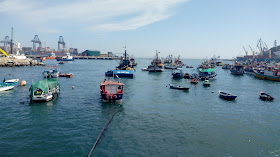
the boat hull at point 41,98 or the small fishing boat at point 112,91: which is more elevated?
the small fishing boat at point 112,91

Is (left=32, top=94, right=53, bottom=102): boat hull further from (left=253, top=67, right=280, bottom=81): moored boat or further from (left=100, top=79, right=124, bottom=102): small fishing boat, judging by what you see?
(left=253, top=67, right=280, bottom=81): moored boat

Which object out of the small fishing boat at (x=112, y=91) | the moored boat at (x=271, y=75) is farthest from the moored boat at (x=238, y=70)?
the small fishing boat at (x=112, y=91)

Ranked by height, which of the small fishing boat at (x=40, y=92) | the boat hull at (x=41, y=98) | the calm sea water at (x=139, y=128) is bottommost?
the calm sea water at (x=139, y=128)

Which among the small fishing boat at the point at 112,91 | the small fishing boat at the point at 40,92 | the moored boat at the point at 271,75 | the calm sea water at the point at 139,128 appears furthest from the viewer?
the moored boat at the point at 271,75

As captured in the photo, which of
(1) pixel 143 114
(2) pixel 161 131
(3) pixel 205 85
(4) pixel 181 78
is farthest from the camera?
(4) pixel 181 78

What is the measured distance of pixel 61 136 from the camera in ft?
79.5

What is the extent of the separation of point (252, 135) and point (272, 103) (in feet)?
86.3

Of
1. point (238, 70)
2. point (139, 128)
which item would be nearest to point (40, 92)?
point (139, 128)

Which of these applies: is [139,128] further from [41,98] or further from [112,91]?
[41,98]

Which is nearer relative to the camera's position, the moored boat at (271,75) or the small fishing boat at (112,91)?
the small fishing boat at (112,91)

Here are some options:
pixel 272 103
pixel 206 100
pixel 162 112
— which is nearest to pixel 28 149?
pixel 162 112

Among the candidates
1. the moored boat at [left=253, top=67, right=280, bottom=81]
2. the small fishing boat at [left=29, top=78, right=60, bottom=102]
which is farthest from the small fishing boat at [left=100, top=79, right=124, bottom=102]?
the moored boat at [left=253, top=67, right=280, bottom=81]

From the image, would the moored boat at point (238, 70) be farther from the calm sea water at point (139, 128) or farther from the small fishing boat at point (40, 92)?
the small fishing boat at point (40, 92)

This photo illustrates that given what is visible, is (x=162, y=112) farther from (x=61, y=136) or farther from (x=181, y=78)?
(x=181, y=78)
